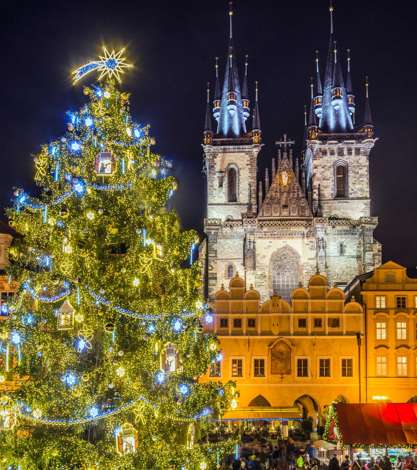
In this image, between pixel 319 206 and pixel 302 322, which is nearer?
pixel 302 322

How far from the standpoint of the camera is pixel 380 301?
132 ft

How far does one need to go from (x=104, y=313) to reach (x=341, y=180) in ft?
150

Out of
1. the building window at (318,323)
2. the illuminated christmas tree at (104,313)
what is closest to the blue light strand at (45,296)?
the illuminated christmas tree at (104,313)

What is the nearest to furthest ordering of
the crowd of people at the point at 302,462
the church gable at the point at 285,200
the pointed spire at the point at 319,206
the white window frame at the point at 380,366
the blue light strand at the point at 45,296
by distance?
the blue light strand at the point at 45,296, the crowd of people at the point at 302,462, the white window frame at the point at 380,366, the pointed spire at the point at 319,206, the church gable at the point at 285,200

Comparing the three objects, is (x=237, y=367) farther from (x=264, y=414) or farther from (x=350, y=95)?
(x=350, y=95)

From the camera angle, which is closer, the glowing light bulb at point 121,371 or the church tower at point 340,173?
the glowing light bulb at point 121,371

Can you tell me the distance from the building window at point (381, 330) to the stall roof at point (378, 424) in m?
15.1

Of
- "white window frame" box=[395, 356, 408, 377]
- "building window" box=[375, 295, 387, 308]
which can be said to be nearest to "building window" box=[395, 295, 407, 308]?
"building window" box=[375, 295, 387, 308]

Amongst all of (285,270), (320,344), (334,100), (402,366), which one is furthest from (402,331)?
(334,100)

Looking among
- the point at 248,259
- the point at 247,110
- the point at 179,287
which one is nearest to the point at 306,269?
the point at 248,259

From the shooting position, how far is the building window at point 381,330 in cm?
3997

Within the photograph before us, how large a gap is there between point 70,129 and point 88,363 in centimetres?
521

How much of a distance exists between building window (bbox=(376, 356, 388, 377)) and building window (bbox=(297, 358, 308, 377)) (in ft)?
12.8

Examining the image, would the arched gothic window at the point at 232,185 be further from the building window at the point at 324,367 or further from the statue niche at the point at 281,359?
the building window at the point at 324,367
